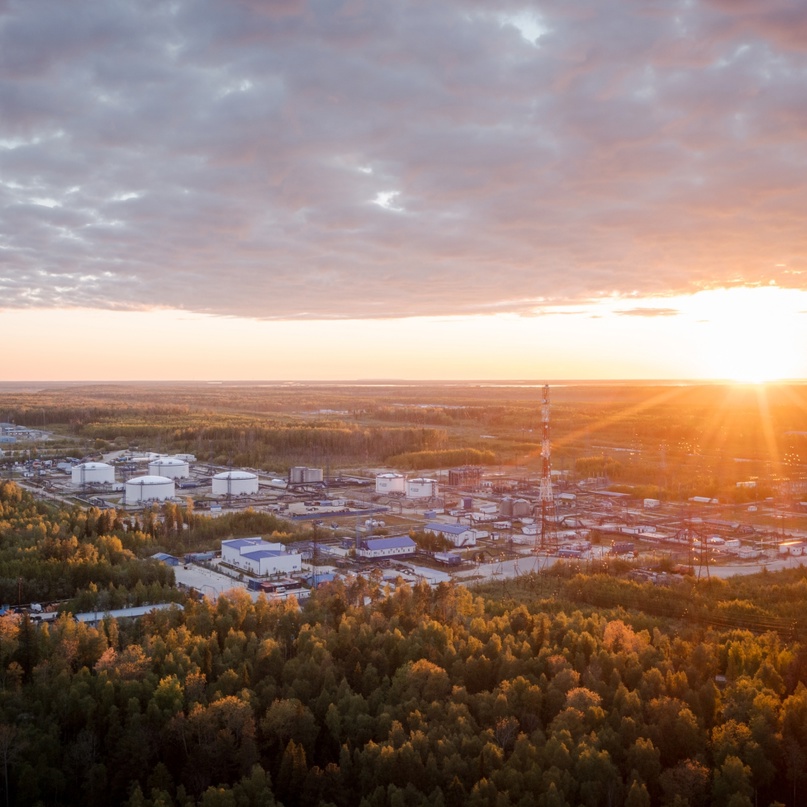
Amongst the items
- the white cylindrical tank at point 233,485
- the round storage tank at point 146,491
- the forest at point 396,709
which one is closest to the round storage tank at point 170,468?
the white cylindrical tank at point 233,485

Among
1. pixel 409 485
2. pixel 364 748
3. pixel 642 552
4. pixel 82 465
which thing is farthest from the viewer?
pixel 82 465

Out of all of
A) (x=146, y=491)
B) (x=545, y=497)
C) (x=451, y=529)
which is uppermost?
(x=545, y=497)

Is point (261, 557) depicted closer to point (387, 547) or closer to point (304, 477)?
point (387, 547)

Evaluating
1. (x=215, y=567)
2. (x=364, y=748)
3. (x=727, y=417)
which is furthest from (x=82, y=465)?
(x=727, y=417)

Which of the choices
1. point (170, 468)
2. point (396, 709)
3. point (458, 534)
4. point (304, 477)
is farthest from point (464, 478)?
point (396, 709)

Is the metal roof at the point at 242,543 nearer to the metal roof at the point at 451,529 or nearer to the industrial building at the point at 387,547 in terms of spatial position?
the industrial building at the point at 387,547

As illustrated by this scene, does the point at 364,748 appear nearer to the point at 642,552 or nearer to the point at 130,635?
the point at 130,635

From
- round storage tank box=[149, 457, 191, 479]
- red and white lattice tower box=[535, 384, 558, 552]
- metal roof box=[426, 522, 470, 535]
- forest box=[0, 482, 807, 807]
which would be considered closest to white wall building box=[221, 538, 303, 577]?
metal roof box=[426, 522, 470, 535]
